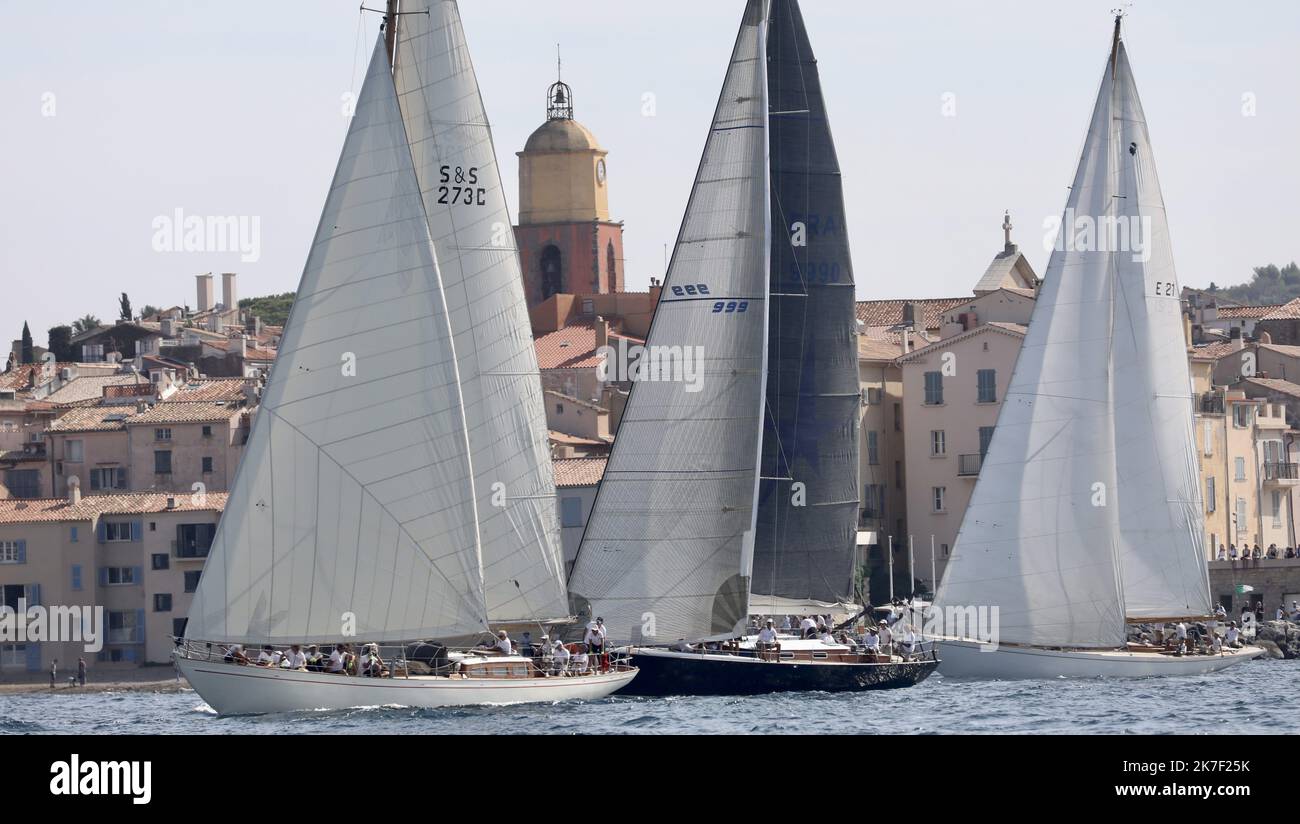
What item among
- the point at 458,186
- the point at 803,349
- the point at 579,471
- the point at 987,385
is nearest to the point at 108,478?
the point at 579,471

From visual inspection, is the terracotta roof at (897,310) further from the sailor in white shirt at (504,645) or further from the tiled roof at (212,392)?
the sailor in white shirt at (504,645)

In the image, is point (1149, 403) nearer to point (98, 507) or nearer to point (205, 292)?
point (98, 507)

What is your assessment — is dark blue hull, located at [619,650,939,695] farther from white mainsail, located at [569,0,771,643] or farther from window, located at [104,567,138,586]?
window, located at [104,567,138,586]

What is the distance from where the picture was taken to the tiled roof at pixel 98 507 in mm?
68875

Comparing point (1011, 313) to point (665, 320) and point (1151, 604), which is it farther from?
point (665, 320)

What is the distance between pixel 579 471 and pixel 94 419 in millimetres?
19394

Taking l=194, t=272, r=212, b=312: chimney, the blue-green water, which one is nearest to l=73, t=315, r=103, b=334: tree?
l=194, t=272, r=212, b=312: chimney

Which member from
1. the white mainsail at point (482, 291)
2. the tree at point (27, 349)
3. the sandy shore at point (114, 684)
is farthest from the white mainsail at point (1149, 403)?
the tree at point (27, 349)

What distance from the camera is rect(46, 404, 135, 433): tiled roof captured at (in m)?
77.1

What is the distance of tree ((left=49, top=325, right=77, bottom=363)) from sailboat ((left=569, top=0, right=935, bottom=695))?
76501 mm

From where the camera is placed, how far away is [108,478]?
76438 millimetres

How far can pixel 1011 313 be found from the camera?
248ft

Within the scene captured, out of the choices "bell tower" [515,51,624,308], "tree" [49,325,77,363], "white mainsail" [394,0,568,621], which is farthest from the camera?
"tree" [49,325,77,363]
